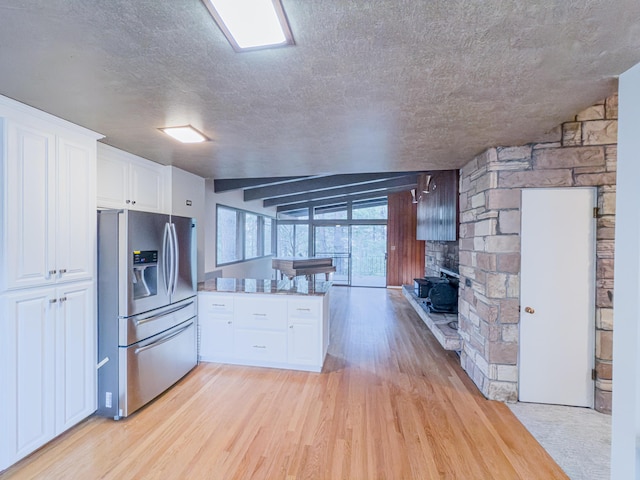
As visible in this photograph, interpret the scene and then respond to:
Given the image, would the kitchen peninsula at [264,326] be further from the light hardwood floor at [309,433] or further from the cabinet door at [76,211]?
the cabinet door at [76,211]

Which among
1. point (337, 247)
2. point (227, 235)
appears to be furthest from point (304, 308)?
Result: point (337, 247)

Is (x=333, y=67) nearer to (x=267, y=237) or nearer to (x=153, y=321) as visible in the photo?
(x=153, y=321)

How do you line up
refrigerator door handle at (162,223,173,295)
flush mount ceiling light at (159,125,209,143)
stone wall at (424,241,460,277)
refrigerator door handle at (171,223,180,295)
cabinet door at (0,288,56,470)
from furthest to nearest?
stone wall at (424,241,460,277), refrigerator door handle at (171,223,180,295), refrigerator door handle at (162,223,173,295), flush mount ceiling light at (159,125,209,143), cabinet door at (0,288,56,470)

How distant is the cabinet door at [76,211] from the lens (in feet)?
6.98

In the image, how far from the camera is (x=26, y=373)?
191cm

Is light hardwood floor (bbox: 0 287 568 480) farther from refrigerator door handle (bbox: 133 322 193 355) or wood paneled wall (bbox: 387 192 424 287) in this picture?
wood paneled wall (bbox: 387 192 424 287)

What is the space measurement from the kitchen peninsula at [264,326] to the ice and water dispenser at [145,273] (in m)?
0.78

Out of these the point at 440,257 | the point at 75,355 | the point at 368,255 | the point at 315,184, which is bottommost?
the point at 75,355

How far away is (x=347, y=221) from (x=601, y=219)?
632cm

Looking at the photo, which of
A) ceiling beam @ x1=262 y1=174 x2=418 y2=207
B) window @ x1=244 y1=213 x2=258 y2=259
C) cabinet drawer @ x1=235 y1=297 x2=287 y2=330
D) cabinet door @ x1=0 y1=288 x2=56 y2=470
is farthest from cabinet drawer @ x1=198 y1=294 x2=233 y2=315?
ceiling beam @ x1=262 y1=174 x2=418 y2=207

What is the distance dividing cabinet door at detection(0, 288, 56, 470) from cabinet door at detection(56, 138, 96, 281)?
0.24m

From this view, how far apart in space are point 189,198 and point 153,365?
212 cm

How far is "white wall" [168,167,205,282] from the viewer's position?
3.58 meters

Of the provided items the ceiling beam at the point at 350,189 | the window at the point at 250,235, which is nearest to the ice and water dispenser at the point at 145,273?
the window at the point at 250,235
